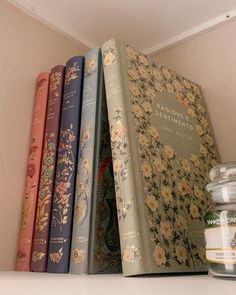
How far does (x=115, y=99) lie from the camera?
58 cm

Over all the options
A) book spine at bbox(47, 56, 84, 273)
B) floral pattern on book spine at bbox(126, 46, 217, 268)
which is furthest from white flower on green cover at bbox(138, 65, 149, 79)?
book spine at bbox(47, 56, 84, 273)

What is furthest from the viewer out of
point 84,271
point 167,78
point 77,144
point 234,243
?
point 167,78

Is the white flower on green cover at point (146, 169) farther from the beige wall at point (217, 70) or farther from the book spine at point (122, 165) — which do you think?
the beige wall at point (217, 70)

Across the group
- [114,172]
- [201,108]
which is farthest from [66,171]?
[201,108]

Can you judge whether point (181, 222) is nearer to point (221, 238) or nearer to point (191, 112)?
point (221, 238)

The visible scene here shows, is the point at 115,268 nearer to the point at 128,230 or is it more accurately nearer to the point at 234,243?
the point at 128,230

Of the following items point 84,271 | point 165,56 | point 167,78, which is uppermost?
point 165,56

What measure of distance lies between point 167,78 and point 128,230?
364 mm

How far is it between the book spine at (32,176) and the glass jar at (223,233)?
12.8 inches

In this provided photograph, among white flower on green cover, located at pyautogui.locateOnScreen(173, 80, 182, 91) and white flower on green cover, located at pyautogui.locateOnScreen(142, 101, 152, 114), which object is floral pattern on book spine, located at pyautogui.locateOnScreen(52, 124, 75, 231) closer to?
white flower on green cover, located at pyautogui.locateOnScreen(142, 101, 152, 114)

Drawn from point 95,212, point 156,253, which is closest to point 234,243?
point 156,253

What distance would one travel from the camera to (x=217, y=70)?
0.80 m

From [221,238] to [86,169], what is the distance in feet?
0.82

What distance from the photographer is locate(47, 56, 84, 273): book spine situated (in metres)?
0.57
